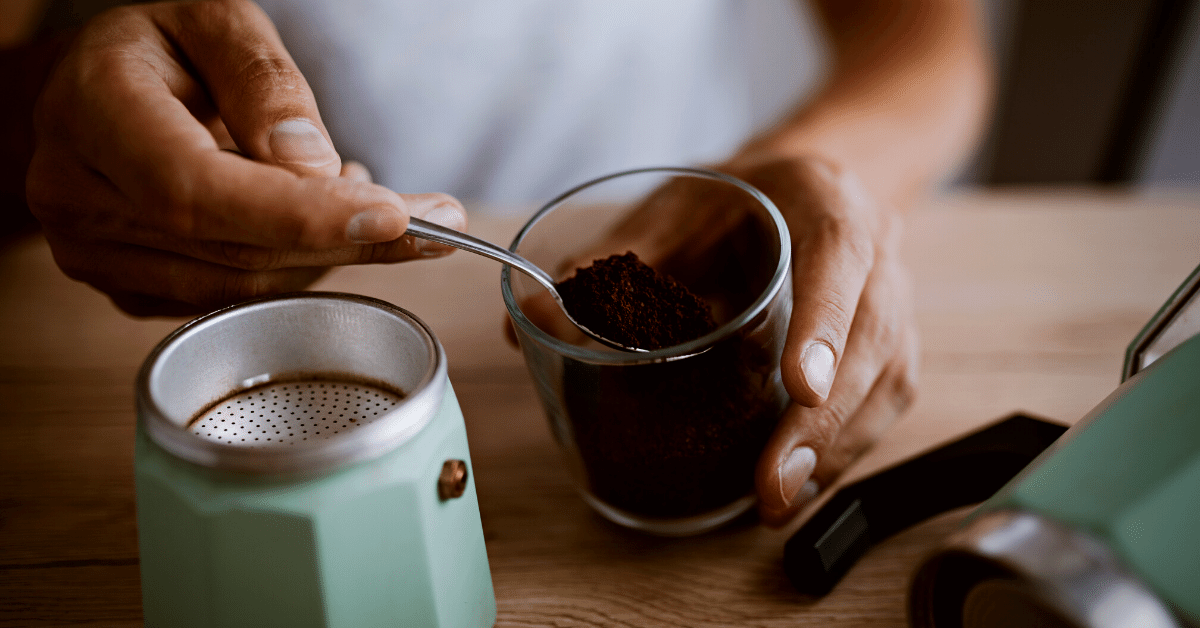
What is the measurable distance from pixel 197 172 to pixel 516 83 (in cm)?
57

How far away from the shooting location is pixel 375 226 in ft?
1.03

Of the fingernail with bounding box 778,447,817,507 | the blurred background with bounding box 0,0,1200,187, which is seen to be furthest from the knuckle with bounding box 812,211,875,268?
the blurred background with bounding box 0,0,1200,187

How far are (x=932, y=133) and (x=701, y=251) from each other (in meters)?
0.44

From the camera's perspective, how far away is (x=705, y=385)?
35cm

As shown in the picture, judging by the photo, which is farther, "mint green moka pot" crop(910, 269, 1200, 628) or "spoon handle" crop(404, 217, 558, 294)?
"spoon handle" crop(404, 217, 558, 294)

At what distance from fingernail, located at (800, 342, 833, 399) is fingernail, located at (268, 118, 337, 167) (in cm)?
24

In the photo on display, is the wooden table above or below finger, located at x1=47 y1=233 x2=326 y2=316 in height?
below

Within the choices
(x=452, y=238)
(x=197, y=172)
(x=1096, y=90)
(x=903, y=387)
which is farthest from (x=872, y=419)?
(x=1096, y=90)

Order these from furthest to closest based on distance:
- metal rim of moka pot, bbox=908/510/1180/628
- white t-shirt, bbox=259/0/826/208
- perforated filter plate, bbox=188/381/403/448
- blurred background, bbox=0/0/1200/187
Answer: blurred background, bbox=0/0/1200/187 → white t-shirt, bbox=259/0/826/208 → perforated filter plate, bbox=188/381/403/448 → metal rim of moka pot, bbox=908/510/1180/628

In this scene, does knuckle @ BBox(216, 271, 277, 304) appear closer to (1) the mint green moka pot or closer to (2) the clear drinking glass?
(2) the clear drinking glass

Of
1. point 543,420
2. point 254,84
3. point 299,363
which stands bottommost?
point 543,420

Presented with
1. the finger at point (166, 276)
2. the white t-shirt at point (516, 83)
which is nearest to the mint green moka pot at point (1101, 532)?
the finger at point (166, 276)

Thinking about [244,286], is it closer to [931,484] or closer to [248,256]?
[248,256]

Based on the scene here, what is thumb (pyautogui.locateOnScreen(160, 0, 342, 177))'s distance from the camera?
330 mm
